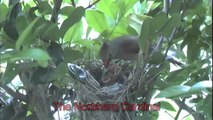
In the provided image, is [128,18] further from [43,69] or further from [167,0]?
[43,69]

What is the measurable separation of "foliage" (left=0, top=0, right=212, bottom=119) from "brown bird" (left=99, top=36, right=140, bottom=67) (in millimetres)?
16

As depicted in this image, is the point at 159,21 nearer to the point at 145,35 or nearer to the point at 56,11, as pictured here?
the point at 145,35

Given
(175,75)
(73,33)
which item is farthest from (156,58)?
(73,33)

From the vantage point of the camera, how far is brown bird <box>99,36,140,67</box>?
2.39ft

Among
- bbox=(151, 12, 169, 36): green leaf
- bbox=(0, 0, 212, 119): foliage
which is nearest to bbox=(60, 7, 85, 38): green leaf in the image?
bbox=(0, 0, 212, 119): foliage

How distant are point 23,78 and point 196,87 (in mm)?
418

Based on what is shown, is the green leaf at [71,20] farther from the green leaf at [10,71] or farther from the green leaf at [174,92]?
the green leaf at [174,92]

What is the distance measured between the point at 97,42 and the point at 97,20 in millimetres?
73

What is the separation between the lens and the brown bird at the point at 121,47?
0.73m

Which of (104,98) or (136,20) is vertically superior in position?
(136,20)

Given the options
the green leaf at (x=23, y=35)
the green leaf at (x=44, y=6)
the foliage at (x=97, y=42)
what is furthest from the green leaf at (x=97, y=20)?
the green leaf at (x=23, y=35)

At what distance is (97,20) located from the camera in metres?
0.68

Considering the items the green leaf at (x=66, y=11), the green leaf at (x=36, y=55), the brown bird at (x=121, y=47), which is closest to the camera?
the green leaf at (x=36, y=55)

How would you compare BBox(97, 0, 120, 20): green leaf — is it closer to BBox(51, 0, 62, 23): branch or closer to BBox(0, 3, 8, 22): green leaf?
BBox(51, 0, 62, 23): branch
